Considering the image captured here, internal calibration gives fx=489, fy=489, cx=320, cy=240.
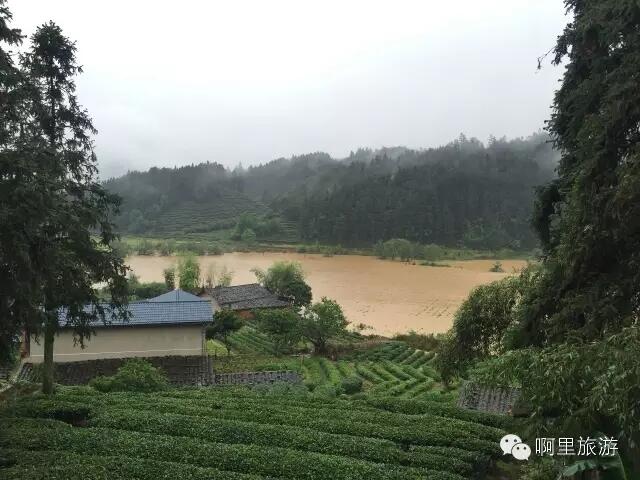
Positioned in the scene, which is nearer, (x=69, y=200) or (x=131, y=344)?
(x=69, y=200)

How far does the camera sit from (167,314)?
71.4ft

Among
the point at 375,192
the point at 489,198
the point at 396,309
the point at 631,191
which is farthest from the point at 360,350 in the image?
the point at 489,198

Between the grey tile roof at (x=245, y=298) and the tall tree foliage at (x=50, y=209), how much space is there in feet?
112

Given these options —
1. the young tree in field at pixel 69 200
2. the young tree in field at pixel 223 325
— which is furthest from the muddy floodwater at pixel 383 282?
the young tree in field at pixel 69 200

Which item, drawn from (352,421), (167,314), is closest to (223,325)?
(167,314)

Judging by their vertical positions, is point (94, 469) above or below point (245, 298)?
above

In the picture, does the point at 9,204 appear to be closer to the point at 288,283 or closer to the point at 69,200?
the point at 69,200

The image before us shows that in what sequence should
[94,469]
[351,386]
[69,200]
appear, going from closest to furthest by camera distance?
[94,469] < [69,200] < [351,386]

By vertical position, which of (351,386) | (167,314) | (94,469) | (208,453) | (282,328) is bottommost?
(351,386)

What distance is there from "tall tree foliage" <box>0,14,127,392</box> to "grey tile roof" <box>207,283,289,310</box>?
112 feet

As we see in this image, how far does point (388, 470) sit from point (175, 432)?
13.9 ft

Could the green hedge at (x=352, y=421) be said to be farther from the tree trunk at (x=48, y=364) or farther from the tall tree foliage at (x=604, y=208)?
the tall tree foliage at (x=604, y=208)

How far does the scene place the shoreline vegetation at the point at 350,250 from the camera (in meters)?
86.6

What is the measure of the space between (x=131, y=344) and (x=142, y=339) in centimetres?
49
